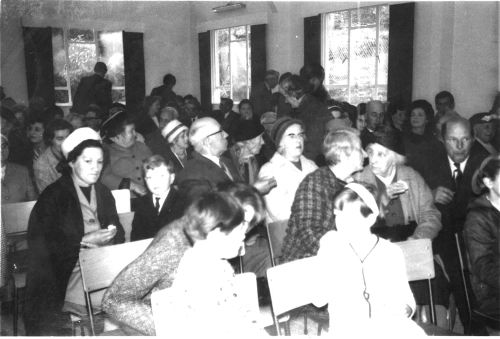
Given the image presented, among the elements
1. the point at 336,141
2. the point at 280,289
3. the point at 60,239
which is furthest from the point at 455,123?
the point at 60,239

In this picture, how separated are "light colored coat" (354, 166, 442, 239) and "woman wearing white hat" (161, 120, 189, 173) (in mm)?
1383

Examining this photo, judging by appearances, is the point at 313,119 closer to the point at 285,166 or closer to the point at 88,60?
the point at 285,166

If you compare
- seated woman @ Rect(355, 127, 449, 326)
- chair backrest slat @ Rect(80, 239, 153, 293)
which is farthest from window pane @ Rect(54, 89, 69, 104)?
seated woman @ Rect(355, 127, 449, 326)

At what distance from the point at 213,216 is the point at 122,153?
2.12 metres

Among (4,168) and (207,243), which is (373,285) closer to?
(207,243)

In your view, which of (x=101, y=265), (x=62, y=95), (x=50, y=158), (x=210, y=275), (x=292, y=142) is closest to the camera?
(x=210, y=275)

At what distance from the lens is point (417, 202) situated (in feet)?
8.38

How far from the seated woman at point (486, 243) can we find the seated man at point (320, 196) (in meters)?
0.56

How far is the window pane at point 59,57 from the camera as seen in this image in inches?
121

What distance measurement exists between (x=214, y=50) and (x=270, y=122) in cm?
80

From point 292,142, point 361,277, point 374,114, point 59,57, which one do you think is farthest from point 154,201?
point 374,114

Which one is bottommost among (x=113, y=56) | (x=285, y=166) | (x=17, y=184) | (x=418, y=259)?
(x=418, y=259)

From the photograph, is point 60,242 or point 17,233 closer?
point 60,242

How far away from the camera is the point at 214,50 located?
412 centimetres
